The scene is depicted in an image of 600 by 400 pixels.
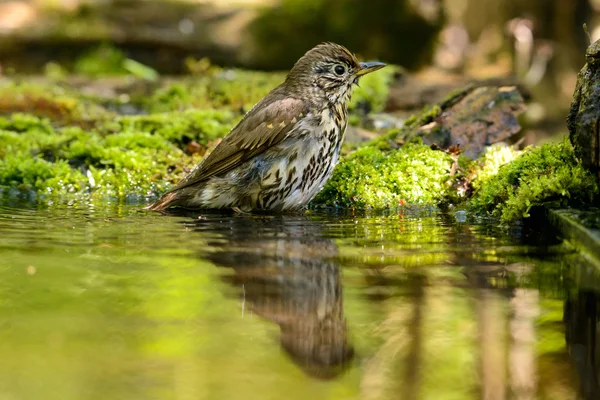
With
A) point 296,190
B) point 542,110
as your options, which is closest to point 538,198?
point 296,190

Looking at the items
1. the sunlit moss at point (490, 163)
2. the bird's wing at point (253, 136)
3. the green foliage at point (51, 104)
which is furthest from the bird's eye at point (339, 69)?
the green foliage at point (51, 104)

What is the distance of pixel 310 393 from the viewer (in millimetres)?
2457

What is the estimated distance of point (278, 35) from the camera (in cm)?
1628

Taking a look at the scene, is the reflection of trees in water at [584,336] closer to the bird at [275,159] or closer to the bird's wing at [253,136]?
the bird at [275,159]

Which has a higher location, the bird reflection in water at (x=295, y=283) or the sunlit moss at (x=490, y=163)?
the sunlit moss at (x=490, y=163)

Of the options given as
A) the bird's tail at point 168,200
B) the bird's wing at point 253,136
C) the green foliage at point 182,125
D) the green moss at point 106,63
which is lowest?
the bird's tail at point 168,200

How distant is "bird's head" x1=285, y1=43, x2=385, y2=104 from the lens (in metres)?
6.77

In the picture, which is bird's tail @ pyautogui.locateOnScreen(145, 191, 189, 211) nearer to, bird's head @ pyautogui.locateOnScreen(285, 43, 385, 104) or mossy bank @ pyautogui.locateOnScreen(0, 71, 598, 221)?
mossy bank @ pyautogui.locateOnScreen(0, 71, 598, 221)

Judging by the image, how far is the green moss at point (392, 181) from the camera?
6.82m

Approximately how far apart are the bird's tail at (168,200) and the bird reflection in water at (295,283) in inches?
26.1

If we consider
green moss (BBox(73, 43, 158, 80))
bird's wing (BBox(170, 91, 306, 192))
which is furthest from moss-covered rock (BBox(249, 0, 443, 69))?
bird's wing (BBox(170, 91, 306, 192))

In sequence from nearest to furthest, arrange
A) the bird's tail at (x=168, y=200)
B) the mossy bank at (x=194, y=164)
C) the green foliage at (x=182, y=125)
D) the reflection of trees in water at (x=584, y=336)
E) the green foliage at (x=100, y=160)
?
the reflection of trees in water at (x=584, y=336) < the mossy bank at (x=194, y=164) < the bird's tail at (x=168, y=200) < the green foliage at (x=100, y=160) < the green foliage at (x=182, y=125)

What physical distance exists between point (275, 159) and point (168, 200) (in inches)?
35.8

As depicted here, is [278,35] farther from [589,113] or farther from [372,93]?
[589,113]
